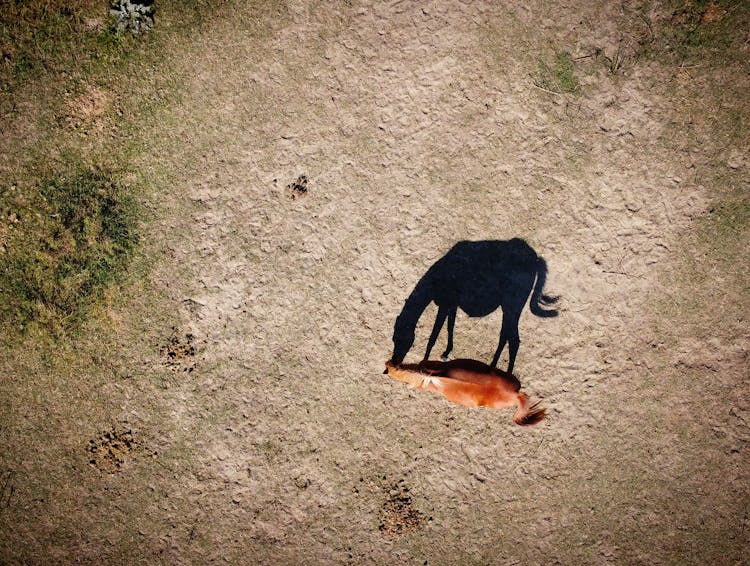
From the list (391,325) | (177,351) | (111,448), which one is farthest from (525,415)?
(111,448)

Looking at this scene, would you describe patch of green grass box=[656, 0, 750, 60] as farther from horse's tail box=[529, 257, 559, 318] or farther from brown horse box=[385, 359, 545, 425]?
brown horse box=[385, 359, 545, 425]

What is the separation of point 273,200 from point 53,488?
14.7 feet

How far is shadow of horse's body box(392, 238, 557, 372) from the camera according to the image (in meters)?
4.57

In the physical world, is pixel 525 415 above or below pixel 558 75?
below

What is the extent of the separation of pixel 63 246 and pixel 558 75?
6252mm

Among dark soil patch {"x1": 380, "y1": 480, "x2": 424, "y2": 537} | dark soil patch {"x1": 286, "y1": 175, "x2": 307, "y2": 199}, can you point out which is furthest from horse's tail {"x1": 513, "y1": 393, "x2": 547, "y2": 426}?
dark soil patch {"x1": 286, "y1": 175, "x2": 307, "y2": 199}

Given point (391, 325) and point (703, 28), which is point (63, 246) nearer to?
point (391, 325)

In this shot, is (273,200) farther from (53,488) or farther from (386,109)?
(53,488)

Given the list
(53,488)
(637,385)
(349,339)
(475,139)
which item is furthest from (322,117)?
(53,488)

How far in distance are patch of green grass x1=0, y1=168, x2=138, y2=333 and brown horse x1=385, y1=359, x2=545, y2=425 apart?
369 centimetres

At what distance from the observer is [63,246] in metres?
4.58

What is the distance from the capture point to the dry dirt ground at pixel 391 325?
4.51 metres

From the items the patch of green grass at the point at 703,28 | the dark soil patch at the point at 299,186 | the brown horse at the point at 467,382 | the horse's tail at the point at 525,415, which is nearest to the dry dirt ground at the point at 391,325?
the dark soil patch at the point at 299,186

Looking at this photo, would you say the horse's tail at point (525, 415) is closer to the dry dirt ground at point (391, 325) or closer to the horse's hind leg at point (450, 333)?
the dry dirt ground at point (391, 325)
